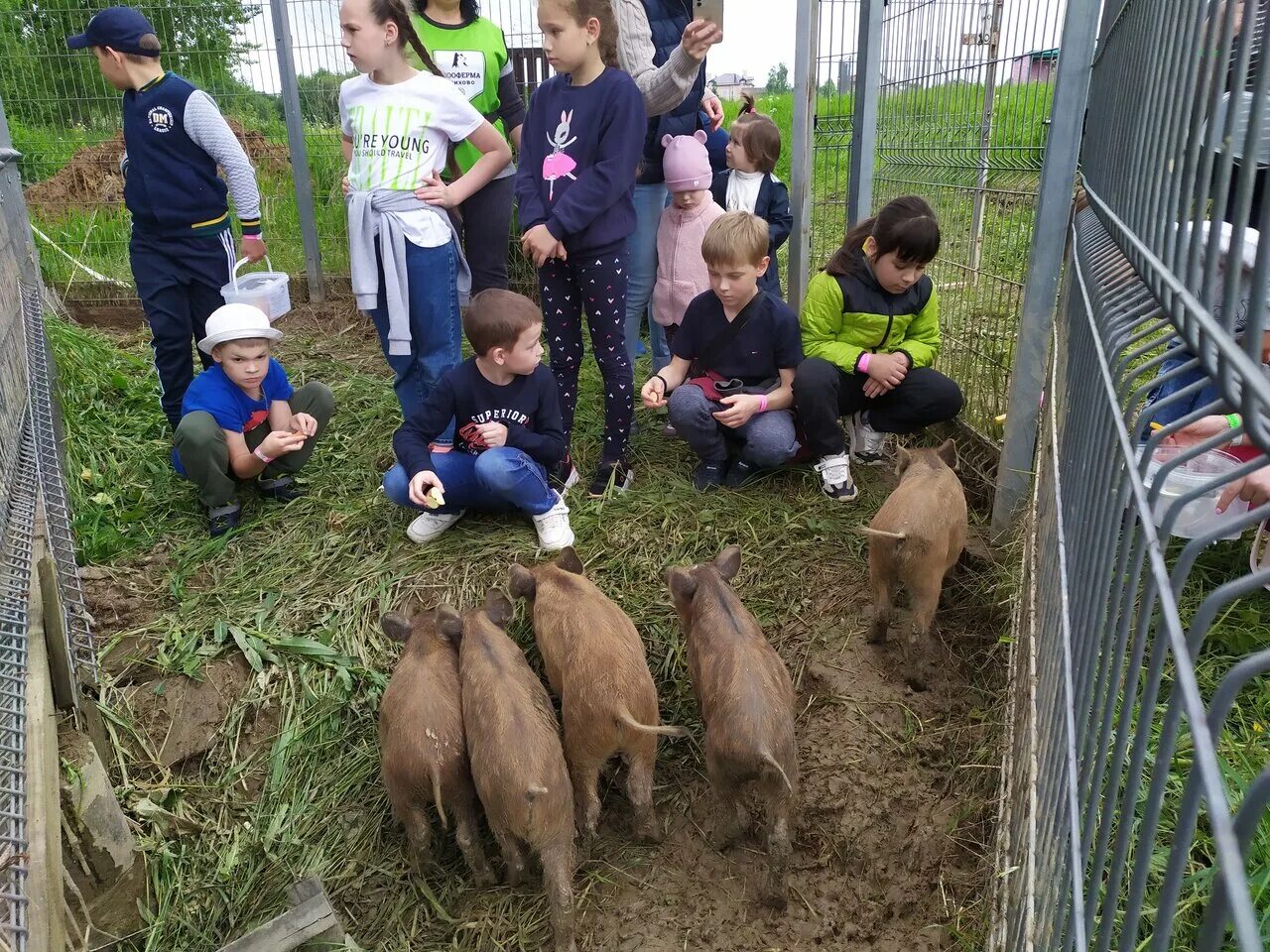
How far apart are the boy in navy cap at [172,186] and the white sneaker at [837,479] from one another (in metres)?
3.04

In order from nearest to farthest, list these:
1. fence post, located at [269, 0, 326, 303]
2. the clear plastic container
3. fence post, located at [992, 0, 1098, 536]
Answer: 1. the clear plastic container
2. fence post, located at [992, 0, 1098, 536]
3. fence post, located at [269, 0, 326, 303]

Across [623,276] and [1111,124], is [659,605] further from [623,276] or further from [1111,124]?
[1111,124]

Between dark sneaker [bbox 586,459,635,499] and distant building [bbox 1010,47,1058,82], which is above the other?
distant building [bbox 1010,47,1058,82]

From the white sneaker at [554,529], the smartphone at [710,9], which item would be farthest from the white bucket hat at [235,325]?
the smartphone at [710,9]

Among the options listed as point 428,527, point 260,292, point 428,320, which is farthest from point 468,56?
point 428,527

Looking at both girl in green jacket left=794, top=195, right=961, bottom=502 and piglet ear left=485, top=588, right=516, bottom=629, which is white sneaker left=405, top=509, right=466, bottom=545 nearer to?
Answer: piglet ear left=485, top=588, right=516, bottom=629

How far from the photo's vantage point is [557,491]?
164 inches

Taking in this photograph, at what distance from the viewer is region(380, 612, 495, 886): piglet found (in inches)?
101

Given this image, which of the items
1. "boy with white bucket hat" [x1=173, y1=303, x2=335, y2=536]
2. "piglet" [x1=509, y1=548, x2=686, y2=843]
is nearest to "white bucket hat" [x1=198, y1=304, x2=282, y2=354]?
"boy with white bucket hat" [x1=173, y1=303, x2=335, y2=536]

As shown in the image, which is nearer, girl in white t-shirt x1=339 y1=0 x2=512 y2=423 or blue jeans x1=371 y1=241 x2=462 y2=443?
girl in white t-shirt x1=339 y1=0 x2=512 y2=423

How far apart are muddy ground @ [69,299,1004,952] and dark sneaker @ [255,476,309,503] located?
81 centimetres

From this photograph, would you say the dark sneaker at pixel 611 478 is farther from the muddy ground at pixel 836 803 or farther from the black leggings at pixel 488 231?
the black leggings at pixel 488 231

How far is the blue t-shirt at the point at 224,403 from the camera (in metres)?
4.11

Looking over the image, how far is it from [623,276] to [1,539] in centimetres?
252
